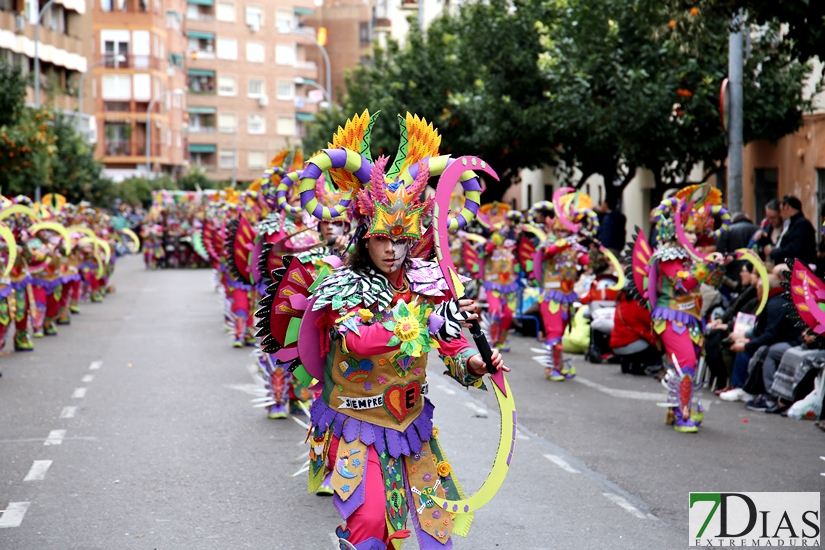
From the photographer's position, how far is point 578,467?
8891 millimetres

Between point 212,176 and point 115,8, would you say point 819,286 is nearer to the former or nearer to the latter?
point 115,8

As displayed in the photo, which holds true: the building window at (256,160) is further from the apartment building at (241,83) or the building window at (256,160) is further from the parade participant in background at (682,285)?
the parade participant in background at (682,285)

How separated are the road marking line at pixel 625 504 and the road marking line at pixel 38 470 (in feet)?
13.4

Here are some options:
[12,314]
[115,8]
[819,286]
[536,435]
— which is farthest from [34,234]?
[115,8]

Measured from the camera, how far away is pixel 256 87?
297 ft

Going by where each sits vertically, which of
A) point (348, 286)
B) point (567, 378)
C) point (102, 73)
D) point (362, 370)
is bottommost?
point (567, 378)

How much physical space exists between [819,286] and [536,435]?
10.00 feet

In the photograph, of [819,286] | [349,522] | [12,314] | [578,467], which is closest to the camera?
[349,522]

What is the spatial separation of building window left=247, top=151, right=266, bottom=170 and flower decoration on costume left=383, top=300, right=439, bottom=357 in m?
86.7

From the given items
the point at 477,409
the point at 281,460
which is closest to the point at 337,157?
the point at 281,460

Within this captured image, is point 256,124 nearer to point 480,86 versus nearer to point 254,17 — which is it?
point 254,17

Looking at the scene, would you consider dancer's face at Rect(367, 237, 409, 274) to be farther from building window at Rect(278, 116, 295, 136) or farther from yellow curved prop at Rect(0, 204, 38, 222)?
building window at Rect(278, 116, 295, 136)

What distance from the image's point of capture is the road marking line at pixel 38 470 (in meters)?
8.57

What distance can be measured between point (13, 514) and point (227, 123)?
83.8 meters
